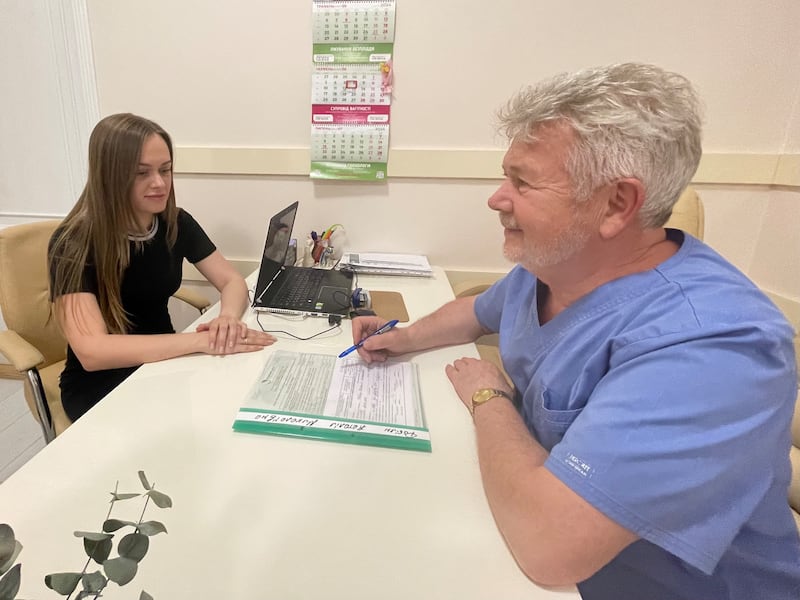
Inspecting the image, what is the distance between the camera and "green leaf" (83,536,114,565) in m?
0.32

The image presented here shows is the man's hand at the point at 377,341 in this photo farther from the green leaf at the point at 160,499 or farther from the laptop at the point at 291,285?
the green leaf at the point at 160,499

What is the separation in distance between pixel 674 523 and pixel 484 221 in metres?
1.59

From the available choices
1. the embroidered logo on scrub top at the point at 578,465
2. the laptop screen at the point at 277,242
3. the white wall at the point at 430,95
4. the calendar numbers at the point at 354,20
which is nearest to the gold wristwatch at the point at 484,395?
the embroidered logo on scrub top at the point at 578,465

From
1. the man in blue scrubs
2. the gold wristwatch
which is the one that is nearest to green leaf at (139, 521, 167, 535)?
the man in blue scrubs

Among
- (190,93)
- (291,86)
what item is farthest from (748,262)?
(190,93)

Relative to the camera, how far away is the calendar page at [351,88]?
1.80 m

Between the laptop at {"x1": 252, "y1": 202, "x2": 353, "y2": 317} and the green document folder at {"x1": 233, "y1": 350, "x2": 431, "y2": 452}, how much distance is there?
0.30m

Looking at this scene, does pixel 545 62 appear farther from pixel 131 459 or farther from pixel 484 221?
pixel 131 459

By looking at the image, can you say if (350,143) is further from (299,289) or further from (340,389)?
(340,389)

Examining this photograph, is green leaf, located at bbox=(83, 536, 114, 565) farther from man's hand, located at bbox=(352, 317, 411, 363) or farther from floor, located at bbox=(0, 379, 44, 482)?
floor, located at bbox=(0, 379, 44, 482)

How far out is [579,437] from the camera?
583mm

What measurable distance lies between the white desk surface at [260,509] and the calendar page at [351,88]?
4.32 ft

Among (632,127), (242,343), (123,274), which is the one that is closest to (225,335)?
(242,343)

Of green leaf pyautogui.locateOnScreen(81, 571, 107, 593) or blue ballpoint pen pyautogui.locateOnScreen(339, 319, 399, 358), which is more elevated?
green leaf pyautogui.locateOnScreen(81, 571, 107, 593)
